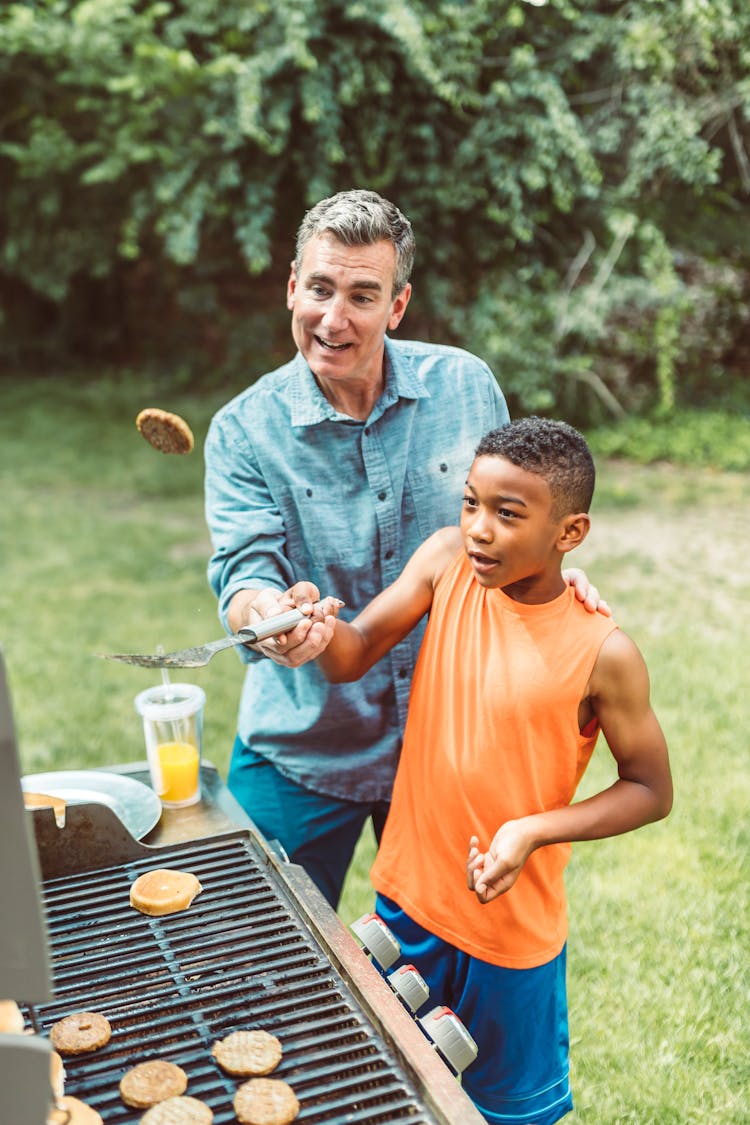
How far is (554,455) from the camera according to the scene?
1821 millimetres

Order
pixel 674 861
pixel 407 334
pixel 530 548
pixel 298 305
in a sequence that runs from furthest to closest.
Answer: pixel 407 334 < pixel 674 861 < pixel 298 305 < pixel 530 548

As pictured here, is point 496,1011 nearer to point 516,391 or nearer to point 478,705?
point 478,705

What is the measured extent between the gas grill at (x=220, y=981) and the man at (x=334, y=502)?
1.47 ft

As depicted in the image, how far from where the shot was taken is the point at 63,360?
42.2 feet

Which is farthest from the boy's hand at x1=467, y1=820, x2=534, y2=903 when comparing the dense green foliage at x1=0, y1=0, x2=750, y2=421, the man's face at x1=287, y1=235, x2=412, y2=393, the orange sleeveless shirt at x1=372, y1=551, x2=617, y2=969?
the dense green foliage at x1=0, y1=0, x2=750, y2=421

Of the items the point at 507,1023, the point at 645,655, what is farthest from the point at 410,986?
the point at 645,655

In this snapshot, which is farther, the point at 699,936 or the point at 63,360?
the point at 63,360

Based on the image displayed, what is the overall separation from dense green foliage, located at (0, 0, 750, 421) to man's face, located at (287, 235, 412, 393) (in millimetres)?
4966

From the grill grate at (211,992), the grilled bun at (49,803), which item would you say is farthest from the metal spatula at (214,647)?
the grill grate at (211,992)

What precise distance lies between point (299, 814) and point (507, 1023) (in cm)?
74

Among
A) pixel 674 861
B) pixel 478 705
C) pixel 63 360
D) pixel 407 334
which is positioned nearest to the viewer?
pixel 478 705

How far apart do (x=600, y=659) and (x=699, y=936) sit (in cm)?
184

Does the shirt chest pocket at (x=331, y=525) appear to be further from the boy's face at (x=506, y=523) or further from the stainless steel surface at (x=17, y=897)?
the stainless steel surface at (x=17, y=897)

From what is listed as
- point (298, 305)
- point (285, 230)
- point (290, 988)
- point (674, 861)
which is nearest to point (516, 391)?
point (285, 230)
